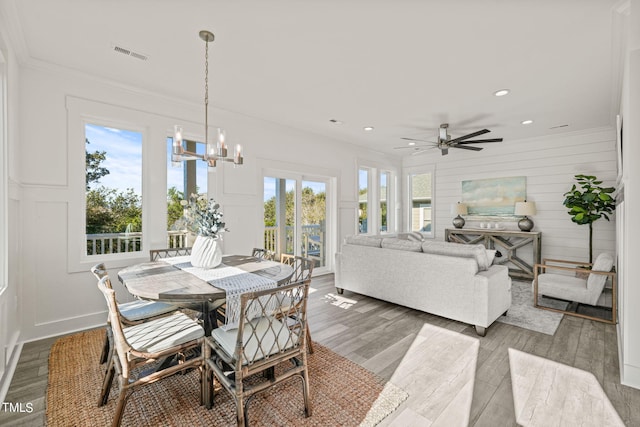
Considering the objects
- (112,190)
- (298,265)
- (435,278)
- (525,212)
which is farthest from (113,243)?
(525,212)

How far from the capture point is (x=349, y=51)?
262 cm

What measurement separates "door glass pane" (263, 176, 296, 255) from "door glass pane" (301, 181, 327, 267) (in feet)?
0.94

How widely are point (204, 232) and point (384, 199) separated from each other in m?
5.42

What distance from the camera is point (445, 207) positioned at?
6707mm

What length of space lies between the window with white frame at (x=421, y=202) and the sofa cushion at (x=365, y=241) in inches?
136

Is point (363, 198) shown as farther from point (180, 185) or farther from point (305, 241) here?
point (180, 185)

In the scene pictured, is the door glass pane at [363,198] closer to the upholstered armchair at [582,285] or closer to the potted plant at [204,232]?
the upholstered armchair at [582,285]

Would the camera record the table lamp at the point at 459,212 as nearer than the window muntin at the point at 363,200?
Yes

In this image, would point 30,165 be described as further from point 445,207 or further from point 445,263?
point 445,207

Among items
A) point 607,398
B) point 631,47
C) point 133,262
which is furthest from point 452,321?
point 133,262

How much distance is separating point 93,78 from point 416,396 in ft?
14.0

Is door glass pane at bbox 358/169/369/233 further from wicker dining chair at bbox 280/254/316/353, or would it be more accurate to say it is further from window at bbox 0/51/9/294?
window at bbox 0/51/9/294

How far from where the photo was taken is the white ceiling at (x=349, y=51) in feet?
6.84

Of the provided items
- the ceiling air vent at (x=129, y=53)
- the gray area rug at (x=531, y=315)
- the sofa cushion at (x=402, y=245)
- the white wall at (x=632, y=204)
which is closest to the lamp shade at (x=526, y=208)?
the gray area rug at (x=531, y=315)
